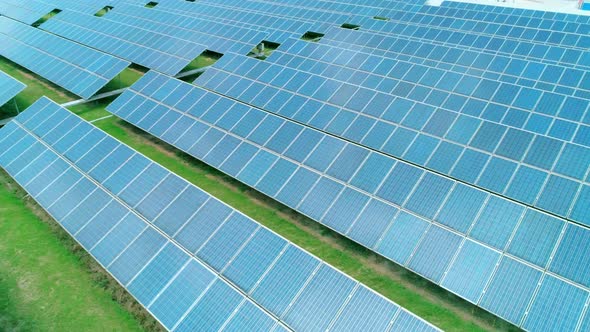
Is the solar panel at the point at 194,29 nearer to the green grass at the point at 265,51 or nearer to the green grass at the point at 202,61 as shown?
the green grass at the point at 202,61

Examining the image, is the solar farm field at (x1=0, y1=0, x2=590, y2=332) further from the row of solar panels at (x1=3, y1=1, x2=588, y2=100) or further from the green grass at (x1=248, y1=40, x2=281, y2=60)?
the green grass at (x1=248, y1=40, x2=281, y2=60)

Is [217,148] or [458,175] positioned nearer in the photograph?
[458,175]

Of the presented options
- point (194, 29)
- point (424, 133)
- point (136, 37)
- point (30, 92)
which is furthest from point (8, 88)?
point (424, 133)

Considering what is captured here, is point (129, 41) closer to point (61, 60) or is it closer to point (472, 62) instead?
point (61, 60)

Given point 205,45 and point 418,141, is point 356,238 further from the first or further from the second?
point 205,45

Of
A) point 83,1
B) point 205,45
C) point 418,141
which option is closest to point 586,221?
point 418,141

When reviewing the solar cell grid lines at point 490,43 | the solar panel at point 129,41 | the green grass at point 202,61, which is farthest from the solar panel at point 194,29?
the solar cell grid lines at point 490,43
